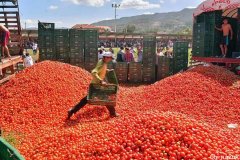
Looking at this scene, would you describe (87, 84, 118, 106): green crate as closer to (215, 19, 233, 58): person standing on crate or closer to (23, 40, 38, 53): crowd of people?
(215, 19, 233, 58): person standing on crate

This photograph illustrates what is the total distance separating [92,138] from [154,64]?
10.1 m

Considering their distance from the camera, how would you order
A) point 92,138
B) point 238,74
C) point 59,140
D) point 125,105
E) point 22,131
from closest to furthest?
point 92,138 → point 59,140 → point 22,131 → point 125,105 → point 238,74

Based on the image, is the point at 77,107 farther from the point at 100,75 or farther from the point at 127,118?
the point at 127,118

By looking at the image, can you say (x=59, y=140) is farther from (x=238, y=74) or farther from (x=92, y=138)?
(x=238, y=74)

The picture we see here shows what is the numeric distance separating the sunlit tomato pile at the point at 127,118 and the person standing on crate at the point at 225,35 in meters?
2.69

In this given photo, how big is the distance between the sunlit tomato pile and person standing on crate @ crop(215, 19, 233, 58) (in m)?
2.69

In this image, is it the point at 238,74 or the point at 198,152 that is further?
the point at 238,74

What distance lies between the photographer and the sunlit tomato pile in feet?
17.4

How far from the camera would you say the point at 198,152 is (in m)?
4.87

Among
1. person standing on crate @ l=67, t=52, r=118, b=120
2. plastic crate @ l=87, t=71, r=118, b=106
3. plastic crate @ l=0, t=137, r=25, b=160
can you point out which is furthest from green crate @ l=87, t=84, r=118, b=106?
plastic crate @ l=0, t=137, r=25, b=160

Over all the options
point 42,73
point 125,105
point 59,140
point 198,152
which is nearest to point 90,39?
point 42,73

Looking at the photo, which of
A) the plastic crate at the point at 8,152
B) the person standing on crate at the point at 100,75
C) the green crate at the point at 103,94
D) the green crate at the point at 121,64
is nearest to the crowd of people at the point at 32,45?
the green crate at the point at 121,64

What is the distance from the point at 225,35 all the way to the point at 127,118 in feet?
32.0

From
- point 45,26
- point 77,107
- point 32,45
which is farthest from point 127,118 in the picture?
point 32,45
